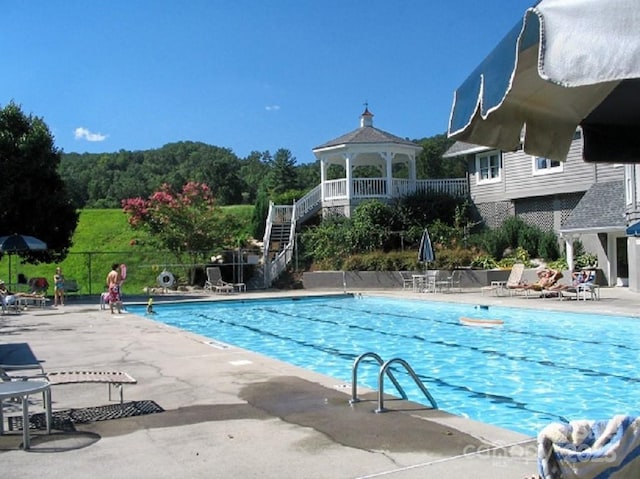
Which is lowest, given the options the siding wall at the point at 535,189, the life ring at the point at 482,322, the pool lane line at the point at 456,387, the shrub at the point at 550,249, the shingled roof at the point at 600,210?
the pool lane line at the point at 456,387

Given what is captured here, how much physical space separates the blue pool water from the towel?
4.84 metres

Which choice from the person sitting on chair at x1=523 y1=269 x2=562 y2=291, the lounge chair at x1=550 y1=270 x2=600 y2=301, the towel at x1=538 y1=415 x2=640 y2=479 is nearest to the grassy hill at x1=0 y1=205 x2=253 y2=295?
the person sitting on chair at x1=523 y1=269 x2=562 y2=291

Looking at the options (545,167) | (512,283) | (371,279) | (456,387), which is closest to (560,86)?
(456,387)

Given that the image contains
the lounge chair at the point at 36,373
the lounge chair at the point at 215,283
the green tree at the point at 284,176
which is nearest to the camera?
the lounge chair at the point at 36,373

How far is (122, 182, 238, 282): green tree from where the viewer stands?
91.5ft

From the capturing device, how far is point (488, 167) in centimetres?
3127

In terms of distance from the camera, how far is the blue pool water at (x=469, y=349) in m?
8.97

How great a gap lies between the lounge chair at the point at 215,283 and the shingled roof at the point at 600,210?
1319 centimetres

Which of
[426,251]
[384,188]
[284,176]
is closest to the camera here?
[426,251]

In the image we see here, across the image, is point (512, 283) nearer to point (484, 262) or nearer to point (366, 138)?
point (484, 262)

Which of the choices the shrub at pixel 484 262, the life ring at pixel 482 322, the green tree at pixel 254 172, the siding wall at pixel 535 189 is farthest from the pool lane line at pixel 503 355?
the green tree at pixel 254 172

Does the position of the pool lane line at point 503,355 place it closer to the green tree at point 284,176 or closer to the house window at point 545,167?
the house window at point 545,167

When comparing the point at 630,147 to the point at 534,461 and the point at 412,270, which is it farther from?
the point at 412,270

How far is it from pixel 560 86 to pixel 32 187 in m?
23.4
